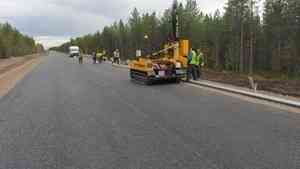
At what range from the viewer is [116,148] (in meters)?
6.62

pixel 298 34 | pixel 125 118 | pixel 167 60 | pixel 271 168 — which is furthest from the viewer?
pixel 298 34

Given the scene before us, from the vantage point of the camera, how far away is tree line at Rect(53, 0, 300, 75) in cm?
5499

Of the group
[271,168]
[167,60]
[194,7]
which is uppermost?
[194,7]

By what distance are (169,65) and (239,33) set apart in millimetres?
48159

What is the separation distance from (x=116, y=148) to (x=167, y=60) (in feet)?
46.2

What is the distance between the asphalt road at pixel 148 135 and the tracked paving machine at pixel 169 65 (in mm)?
6830

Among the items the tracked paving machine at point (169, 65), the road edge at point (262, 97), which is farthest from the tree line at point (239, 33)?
the road edge at point (262, 97)

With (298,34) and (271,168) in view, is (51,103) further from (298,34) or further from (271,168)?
(298,34)

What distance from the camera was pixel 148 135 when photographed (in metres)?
7.59

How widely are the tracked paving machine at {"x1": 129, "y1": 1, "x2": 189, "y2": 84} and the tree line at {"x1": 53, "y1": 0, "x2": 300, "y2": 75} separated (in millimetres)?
26061

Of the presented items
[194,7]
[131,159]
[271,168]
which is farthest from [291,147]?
[194,7]

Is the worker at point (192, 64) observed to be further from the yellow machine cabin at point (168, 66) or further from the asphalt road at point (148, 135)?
the asphalt road at point (148, 135)

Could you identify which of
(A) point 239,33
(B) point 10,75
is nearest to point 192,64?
(B) point 10,75

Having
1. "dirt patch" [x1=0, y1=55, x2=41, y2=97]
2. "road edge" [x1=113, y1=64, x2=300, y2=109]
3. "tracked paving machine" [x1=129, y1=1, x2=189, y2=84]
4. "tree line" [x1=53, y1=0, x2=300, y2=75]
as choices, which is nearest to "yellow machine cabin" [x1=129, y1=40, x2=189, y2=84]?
"tracked paving machine" [x1=129, y1=1, x2=189, y2=84]
